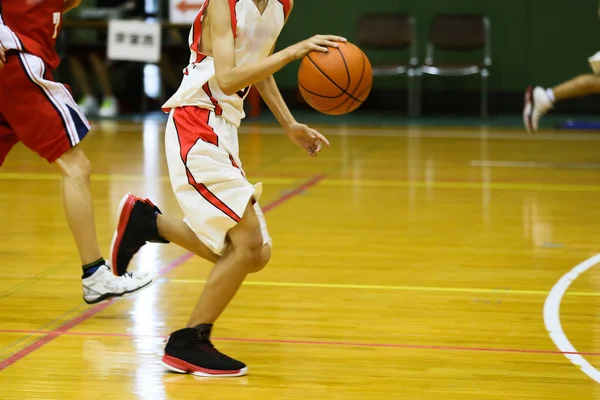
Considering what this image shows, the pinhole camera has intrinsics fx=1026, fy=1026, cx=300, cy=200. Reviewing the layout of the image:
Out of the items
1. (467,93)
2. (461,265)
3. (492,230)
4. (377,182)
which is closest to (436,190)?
(377,182)

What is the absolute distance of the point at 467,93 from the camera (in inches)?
497

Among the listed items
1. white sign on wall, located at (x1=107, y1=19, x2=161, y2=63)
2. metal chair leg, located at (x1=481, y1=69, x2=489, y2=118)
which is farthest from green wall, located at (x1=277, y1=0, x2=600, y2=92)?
white sign on wall, located at (x1=107, y1=19, x2=161, y2=63)

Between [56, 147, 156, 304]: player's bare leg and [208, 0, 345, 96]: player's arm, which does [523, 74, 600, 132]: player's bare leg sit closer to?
[56, 147, 156, 304]: player's bare leg

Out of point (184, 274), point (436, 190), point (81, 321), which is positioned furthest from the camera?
point (436, 190)

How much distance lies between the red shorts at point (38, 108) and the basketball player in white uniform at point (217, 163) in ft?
2.45

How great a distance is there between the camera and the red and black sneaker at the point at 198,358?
11.0 ft

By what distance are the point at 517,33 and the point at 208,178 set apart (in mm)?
9805

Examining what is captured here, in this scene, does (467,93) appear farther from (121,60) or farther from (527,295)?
(527,295)

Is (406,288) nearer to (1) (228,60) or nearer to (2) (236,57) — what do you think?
(2) (236,57)

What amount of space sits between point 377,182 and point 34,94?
12.4 ft

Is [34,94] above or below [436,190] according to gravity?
above

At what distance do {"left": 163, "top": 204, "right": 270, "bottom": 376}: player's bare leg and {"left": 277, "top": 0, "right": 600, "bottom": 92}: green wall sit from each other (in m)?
9.55

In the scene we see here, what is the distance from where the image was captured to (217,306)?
3385 mm

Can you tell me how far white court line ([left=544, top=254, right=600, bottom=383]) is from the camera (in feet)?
11.3
